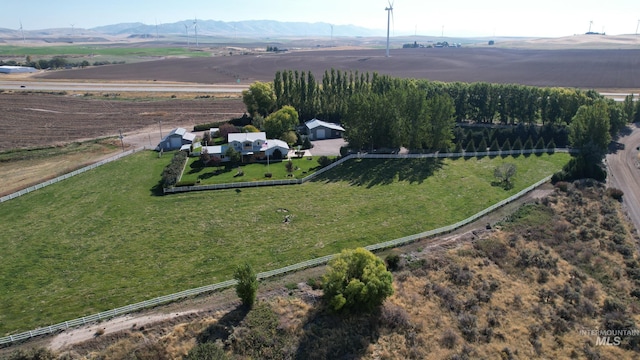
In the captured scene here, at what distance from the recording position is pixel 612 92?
128m

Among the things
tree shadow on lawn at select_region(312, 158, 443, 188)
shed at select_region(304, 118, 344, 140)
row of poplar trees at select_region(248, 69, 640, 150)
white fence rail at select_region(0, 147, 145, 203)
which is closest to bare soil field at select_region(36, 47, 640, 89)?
row of poplar trees at select_region(248, 69, 640, 150)

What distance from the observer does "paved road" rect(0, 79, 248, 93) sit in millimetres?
137500

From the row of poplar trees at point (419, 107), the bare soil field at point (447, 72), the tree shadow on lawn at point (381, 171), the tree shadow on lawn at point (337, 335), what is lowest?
the tree shadow on lawn at point (337, 335)

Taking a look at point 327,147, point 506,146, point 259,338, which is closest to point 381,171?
point 327,147

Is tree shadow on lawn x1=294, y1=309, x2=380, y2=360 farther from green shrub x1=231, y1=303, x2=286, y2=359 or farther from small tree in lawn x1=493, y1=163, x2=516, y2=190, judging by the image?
small tree in lawn x1=493, y1=163, x2=516, y2=190

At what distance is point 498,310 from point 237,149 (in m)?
48.4

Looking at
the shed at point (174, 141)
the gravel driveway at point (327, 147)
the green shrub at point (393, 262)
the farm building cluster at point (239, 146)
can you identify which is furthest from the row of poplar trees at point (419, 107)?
the green shrub at point (393, 262)

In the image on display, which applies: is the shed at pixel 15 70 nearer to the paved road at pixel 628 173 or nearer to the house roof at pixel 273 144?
the house roof at pixel 273 144

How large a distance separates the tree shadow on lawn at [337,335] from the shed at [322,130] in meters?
55.7

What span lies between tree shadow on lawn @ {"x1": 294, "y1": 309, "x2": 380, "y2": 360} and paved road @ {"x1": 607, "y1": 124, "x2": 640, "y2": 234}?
39014mm

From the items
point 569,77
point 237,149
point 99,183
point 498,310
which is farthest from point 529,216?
point 569,77

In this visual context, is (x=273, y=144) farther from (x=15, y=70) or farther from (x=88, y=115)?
(x=15, y=70)

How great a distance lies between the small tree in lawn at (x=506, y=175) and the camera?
199 feet

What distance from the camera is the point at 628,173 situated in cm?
6581
